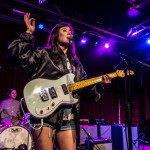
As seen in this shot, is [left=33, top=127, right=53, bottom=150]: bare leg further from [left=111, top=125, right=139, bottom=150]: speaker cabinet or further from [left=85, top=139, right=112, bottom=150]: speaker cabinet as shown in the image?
[left=111, top=125, right=139, bottom=150]: speaker cabinet

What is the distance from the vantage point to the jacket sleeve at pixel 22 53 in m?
1.86

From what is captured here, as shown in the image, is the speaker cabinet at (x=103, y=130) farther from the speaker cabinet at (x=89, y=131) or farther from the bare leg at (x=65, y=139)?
the bare leg at (x=65, y=139)

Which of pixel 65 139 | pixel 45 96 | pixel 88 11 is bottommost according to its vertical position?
pixel 65 139

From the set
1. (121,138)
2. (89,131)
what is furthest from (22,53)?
(89,131)

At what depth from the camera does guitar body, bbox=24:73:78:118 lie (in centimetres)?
178

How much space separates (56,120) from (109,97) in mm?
9476

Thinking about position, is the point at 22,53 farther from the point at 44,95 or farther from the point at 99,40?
the point at 99,40

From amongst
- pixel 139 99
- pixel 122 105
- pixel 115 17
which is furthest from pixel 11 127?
pixel 139 99

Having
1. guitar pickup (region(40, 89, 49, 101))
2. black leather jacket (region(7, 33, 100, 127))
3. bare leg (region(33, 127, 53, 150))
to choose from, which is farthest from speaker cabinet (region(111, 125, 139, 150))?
guitar pickup (region(40, 89, 49, 101))

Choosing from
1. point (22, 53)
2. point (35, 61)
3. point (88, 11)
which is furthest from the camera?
point (88, 11)

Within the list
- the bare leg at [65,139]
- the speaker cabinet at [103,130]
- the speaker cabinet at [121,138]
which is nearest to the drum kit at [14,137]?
the speaker cabinet at [121,138]

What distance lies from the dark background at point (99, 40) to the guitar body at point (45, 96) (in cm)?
125

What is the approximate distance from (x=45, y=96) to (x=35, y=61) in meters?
0.45

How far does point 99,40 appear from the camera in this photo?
7453 mm
